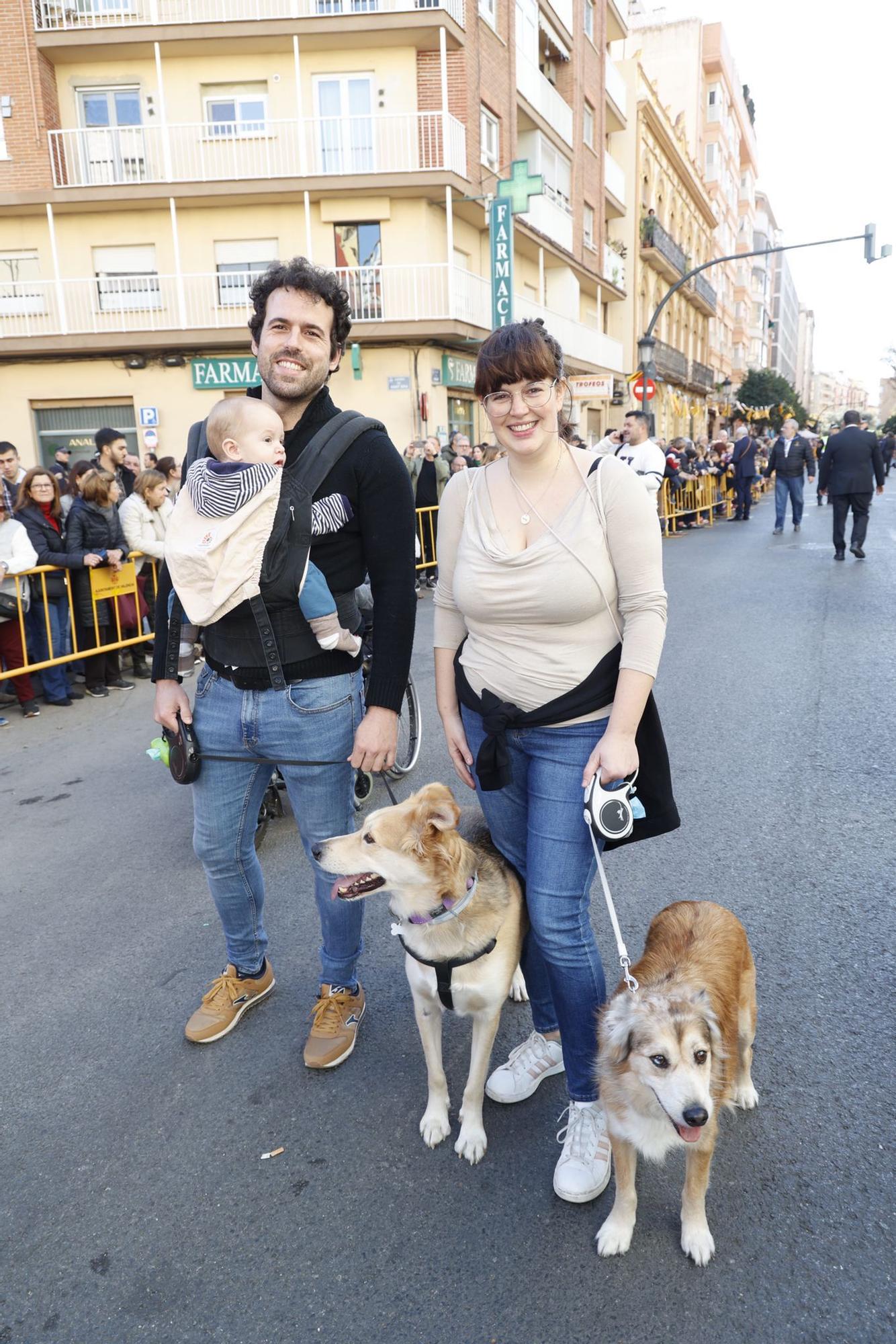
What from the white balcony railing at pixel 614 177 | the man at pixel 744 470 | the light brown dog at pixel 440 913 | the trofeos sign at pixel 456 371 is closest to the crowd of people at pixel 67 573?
the light brown dog at pixel 440 913

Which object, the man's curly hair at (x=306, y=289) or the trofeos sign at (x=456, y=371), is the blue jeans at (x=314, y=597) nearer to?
the man's curly hair at (x=306, y=289)

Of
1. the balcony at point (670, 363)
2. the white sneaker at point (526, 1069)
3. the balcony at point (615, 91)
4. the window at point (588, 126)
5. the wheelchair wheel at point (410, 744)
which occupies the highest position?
the balcony at point (615, 91)

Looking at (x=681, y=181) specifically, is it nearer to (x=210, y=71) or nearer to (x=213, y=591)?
(x=210, y=71)

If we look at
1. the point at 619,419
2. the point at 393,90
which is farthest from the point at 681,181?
the point at 393,90

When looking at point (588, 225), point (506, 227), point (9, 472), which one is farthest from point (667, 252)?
point (9, 472)

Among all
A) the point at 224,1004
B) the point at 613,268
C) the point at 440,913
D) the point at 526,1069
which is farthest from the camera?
the point at 613,268

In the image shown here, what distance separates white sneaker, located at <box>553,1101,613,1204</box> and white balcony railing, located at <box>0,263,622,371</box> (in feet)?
65.3

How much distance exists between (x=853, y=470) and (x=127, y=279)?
17.1m

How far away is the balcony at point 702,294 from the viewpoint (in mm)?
48062

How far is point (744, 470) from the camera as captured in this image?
22859 mm

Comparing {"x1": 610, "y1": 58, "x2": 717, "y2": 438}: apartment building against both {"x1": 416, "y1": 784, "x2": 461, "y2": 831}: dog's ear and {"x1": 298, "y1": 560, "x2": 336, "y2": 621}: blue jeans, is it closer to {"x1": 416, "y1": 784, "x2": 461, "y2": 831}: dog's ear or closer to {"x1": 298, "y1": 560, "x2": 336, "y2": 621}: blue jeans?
{"x1": 298, "y1": 560, "x2": 336, "y2": 621}: blue jeans

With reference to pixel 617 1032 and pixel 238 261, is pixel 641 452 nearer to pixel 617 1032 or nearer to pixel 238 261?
pixel 617 1032

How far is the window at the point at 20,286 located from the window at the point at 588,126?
1891 centimetres

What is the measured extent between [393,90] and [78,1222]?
77.9 ft
